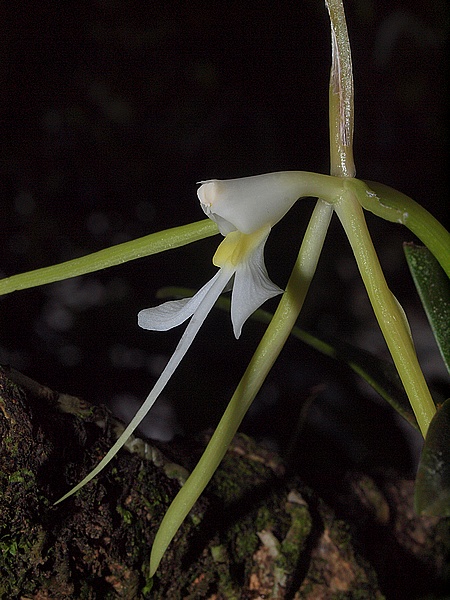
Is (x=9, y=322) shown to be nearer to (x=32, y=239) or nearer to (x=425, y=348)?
(x=32, y=239)

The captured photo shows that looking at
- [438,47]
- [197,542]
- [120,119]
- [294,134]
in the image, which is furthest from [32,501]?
[438,47]

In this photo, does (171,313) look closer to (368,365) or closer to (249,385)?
(249,385)

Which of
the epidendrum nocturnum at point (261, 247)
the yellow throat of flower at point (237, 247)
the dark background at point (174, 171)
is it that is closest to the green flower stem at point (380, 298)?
the epidendrum nocturnum at point (261, 247)

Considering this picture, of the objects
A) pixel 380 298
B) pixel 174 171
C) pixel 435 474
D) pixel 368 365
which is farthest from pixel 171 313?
pixel 174 171

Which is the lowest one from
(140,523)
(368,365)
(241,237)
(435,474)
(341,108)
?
(140,523)

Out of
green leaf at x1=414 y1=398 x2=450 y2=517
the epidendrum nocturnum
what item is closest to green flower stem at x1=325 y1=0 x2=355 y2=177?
the epidendrum nocturnum
